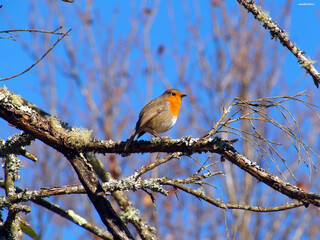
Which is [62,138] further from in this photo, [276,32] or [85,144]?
[276,32]

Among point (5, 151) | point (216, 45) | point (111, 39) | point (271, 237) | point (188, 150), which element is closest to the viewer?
point (188, 150)

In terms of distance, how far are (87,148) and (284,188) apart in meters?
1.31

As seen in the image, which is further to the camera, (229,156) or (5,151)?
(5,151)

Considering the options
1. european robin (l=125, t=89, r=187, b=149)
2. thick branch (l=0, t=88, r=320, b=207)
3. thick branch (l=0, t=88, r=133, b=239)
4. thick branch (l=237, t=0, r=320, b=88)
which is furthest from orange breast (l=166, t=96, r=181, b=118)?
thick branch (l=237, t=0, r=320, b=88)

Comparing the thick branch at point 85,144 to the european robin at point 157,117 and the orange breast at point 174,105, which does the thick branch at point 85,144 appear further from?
the orange breast at point 174,105

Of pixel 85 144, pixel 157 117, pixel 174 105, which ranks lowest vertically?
pixel 85 144

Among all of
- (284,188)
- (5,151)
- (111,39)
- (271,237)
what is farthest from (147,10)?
(284,188)

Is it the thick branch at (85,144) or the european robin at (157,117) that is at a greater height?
the european robin at (157,117)

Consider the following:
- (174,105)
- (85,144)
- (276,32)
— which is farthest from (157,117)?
(276,32)

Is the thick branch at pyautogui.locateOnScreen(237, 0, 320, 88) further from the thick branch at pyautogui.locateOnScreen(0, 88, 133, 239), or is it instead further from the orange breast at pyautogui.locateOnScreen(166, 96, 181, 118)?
the orange breast at pyautogui.locateOnScreen(166, 96, 181, 118)

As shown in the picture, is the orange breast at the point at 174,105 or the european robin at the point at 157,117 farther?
the orange breast at the point at 174,105

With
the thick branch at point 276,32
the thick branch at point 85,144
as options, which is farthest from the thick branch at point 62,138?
the thick branch at point 276,32

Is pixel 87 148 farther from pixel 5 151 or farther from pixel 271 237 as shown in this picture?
pixel 271 237

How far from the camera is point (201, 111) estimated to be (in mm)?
10773
